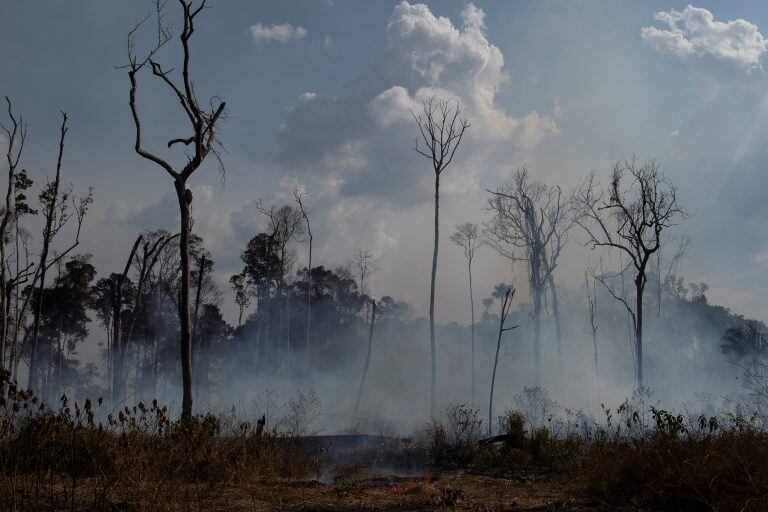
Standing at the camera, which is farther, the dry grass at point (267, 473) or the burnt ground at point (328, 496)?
the burnt ground at point (328, 496)

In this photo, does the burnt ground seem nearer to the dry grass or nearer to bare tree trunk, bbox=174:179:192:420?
the dry grass

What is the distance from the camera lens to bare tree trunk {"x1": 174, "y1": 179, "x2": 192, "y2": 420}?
1224 centimetres

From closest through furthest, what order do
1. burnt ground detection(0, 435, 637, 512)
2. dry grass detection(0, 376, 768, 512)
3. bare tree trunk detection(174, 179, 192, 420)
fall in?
dry grass detection(0, 376, 768, 512), burnt ground detection(0, 435, 637, 512), bare tree trunk detection(174, 179, 192, 420)

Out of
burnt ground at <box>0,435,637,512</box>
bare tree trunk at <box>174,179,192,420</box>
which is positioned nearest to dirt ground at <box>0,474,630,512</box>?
burnt ground at <box>0,435,637,512</box>

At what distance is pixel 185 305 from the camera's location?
1239cm

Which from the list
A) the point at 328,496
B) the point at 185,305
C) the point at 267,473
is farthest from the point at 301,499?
the point at 185,305

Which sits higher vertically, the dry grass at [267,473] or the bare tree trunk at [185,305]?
the bare tree trunk at [185,305]

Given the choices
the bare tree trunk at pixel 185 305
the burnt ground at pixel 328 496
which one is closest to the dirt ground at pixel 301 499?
the burnt ground at pixel 328 496

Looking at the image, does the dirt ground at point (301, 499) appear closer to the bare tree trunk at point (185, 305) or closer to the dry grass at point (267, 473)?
the dry grass at point (267, 473)

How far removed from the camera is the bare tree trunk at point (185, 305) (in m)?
12.2

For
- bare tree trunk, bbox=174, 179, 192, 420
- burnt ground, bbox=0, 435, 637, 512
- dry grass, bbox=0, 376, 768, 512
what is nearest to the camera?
dry grass, bbox=0, 376, 768, 512

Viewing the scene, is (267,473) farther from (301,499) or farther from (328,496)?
(301,499)

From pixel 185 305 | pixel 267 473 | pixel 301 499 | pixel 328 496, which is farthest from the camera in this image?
pixel 185 305

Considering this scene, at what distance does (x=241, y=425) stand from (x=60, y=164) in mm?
14078
